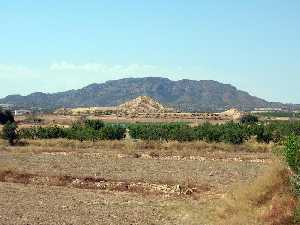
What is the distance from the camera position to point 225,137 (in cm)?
7381

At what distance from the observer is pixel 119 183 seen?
37.0 m

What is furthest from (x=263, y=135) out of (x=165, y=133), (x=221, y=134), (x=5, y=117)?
(x=5, y=117)

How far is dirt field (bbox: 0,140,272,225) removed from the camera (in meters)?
26.4

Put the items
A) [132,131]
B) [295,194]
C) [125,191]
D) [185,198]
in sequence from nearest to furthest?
[295,194] → [185,198] → [125,191] → [132,131]

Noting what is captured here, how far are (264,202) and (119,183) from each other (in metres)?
13.2

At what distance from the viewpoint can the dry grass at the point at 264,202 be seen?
22.1 m

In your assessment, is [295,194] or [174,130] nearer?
[295,194]

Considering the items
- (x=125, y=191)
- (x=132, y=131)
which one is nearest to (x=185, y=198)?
(x=125, y=191)

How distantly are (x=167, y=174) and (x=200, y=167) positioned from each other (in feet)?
19.4

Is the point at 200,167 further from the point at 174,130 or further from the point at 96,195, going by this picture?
the point at 174,130

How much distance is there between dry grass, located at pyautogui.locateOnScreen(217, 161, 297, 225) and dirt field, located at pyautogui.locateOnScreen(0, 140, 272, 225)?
40.5 inches

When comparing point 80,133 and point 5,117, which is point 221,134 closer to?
point 80,133

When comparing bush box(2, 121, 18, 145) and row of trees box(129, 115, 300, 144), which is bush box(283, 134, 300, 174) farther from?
bush box(2, 121, 18, 145)

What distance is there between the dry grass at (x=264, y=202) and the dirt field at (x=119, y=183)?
103 cm
